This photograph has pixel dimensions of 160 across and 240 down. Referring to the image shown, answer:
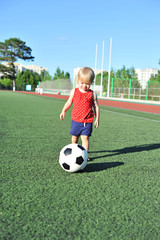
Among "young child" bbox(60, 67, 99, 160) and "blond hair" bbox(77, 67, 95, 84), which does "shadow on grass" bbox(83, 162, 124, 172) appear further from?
"blond hair" bbox(77, 67, 95, 84)

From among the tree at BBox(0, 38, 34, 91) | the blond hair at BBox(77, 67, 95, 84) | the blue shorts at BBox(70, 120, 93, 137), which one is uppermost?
the tree at BBox(0, 38, 34, 91)

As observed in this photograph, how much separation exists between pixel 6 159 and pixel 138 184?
179cm

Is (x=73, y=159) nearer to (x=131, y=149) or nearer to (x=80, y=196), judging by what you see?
(x=80, y=196)

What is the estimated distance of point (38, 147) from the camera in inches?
163

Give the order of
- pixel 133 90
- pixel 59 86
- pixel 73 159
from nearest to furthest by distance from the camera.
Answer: pixel 73 159 → pixel 133 90 → pixel 59 86

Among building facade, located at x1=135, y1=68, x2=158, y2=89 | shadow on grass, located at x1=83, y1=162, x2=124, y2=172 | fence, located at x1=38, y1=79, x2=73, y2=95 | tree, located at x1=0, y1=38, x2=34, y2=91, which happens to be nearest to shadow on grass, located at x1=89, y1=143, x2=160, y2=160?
shadow on grass, located at x1=83, y1=162, x2=124, y2=172

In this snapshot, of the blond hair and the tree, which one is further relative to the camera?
the tree

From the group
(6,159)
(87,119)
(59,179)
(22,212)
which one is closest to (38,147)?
(6,159)

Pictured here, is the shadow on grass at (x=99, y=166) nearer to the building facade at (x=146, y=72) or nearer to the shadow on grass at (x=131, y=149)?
the shadow on grass at (x=131, y=149)

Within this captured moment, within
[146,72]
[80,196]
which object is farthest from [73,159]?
[146,72]

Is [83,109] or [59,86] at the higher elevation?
[59,86]

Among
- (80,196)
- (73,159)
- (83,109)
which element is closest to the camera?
(80,196)

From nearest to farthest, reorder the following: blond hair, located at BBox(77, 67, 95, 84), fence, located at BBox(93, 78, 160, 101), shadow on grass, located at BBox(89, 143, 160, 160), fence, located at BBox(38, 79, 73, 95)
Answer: blond hair, located at BBox(77, 67, 95, 84)
shadow on grass, located at BBox(89, 143, 160, 160)
fence, located at BBox(93, 78, 160, 101)
fence, located at BBox(38, 79, 73, 95)

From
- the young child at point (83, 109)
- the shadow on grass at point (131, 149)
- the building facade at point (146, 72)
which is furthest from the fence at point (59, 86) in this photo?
the building facade at point (146, 72)
